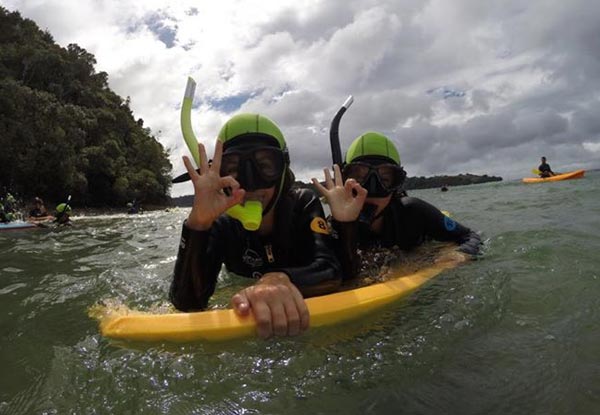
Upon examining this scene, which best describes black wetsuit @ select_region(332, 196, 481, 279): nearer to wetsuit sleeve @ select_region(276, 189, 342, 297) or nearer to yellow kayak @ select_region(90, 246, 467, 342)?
wetsuit sleeve @ select_region(276, 189, 342, 297)

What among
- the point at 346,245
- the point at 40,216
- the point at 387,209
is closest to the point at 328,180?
the point at 346,245

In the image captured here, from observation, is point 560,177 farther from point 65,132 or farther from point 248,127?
point 65,132

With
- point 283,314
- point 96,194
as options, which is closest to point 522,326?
point 283,314

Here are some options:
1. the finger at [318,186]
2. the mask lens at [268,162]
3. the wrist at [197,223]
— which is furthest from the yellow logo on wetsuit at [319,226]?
the wrist at [197,223]

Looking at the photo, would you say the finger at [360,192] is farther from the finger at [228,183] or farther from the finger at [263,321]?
the finger at [263,321]

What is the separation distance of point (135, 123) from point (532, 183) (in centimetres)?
3992

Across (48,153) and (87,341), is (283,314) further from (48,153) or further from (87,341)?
(48,153)

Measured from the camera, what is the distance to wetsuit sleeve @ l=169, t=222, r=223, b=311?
2.42 metres

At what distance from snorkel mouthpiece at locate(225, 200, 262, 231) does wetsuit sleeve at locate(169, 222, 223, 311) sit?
0.21 meters

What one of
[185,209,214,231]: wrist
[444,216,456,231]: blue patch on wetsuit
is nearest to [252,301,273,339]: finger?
[185,209,214,231]: wrist

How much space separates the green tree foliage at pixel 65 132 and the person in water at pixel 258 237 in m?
27.8

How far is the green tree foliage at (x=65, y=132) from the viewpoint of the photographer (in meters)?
25.7

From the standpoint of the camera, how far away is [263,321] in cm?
200

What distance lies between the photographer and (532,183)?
22.6m
